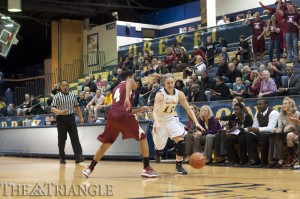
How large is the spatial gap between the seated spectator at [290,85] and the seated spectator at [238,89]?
1.10 m

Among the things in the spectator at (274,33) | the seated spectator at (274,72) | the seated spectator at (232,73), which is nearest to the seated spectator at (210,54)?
the spectator at (274,33)

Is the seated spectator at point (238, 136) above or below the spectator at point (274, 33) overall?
below

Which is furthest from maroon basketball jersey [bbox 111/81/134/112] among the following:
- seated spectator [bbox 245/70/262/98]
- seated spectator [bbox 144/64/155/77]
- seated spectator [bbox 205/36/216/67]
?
seated spectator [bbox 144/64/155/77]

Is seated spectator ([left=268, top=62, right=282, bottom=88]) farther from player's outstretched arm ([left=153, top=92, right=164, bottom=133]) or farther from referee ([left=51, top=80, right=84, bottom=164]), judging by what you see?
player's outstretched arm ([left=153, top=92, right=164, bottom=133])

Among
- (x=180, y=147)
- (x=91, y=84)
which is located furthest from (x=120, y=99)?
(x=91, y=84)

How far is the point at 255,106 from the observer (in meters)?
12.4

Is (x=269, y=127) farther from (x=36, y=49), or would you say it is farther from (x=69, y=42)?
(x=36, y=49)

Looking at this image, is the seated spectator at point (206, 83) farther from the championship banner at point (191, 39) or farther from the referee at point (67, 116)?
the championship banner at point (191, 39)

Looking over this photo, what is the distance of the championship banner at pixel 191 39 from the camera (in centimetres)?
2312

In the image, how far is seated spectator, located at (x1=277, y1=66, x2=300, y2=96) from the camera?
41.4 ft

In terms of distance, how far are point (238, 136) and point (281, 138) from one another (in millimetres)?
1086

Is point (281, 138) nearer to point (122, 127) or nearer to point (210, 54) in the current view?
point (122, 127)

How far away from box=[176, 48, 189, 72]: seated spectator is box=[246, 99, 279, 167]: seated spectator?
335 inches

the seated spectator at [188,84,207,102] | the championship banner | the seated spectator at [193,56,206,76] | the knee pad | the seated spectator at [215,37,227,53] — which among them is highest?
the championship banner
